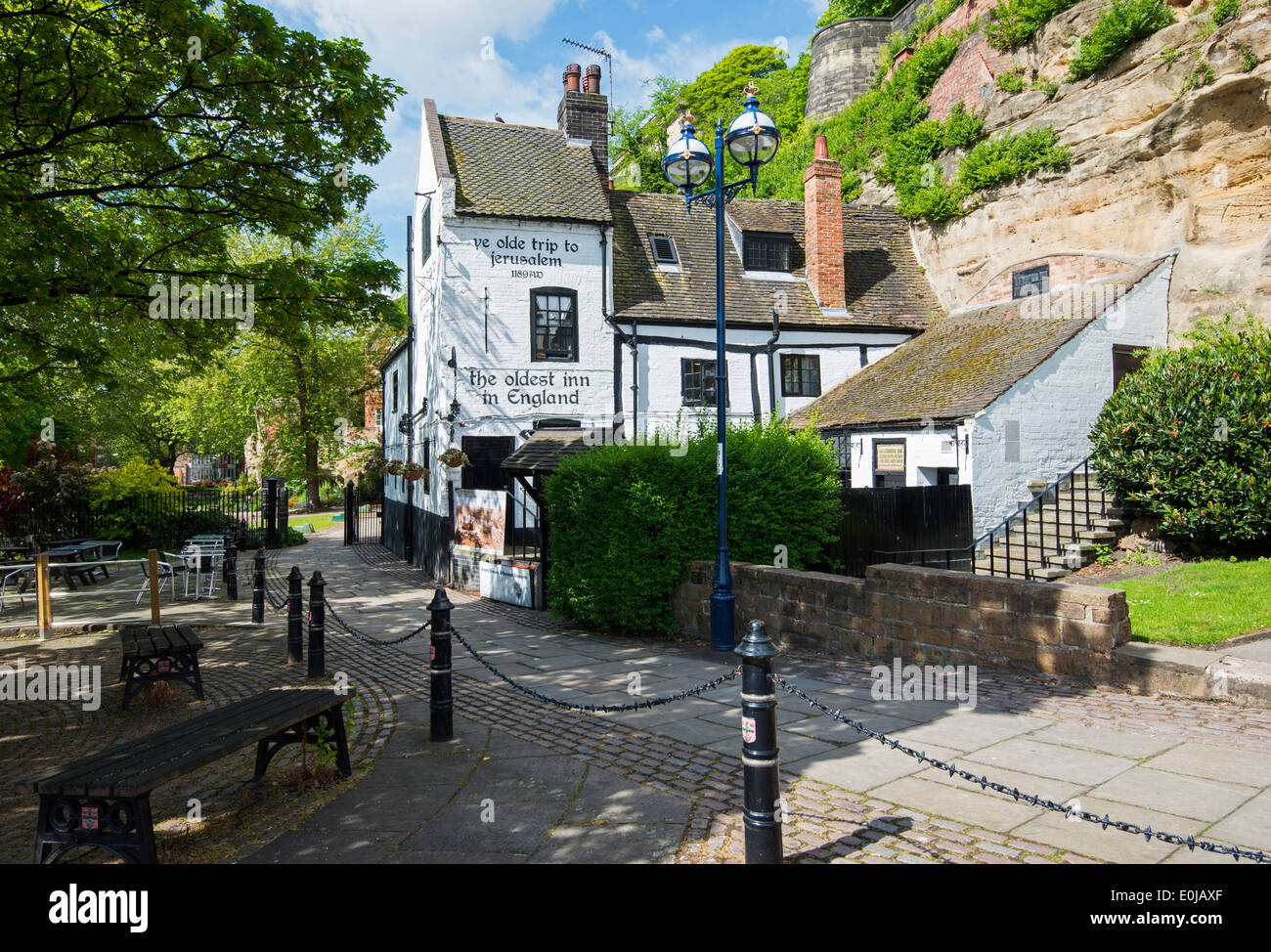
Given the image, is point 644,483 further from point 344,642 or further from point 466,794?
point 466,794

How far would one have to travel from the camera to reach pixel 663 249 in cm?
2148

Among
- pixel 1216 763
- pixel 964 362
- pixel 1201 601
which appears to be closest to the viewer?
pixel 1216 763

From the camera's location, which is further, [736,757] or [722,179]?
[722,179]

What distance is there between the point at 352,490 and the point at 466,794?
2361 cm

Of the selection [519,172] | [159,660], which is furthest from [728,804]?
[519,172]

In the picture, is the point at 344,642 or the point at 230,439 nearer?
the point at 344,642

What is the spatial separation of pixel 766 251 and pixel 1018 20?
36.0ft

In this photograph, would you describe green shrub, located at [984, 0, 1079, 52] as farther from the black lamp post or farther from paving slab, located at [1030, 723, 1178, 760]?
paving slab, located at [1030, 723, 1178, 760]

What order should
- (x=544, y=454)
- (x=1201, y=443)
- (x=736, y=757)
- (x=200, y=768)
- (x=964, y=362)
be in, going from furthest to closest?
(x=964, y=362), (x=544, y=454), (x=1201, y=443), (x=736, y=757), (x=200, y=768)

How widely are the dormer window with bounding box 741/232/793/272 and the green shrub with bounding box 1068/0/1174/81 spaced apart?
8731mm

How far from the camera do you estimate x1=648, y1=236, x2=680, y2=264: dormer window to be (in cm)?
2127

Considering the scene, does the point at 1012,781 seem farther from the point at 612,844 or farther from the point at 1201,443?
the point at 1201,443

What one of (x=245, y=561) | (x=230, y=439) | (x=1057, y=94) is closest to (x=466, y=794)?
(x=245, y=561)

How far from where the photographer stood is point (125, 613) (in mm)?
12570
